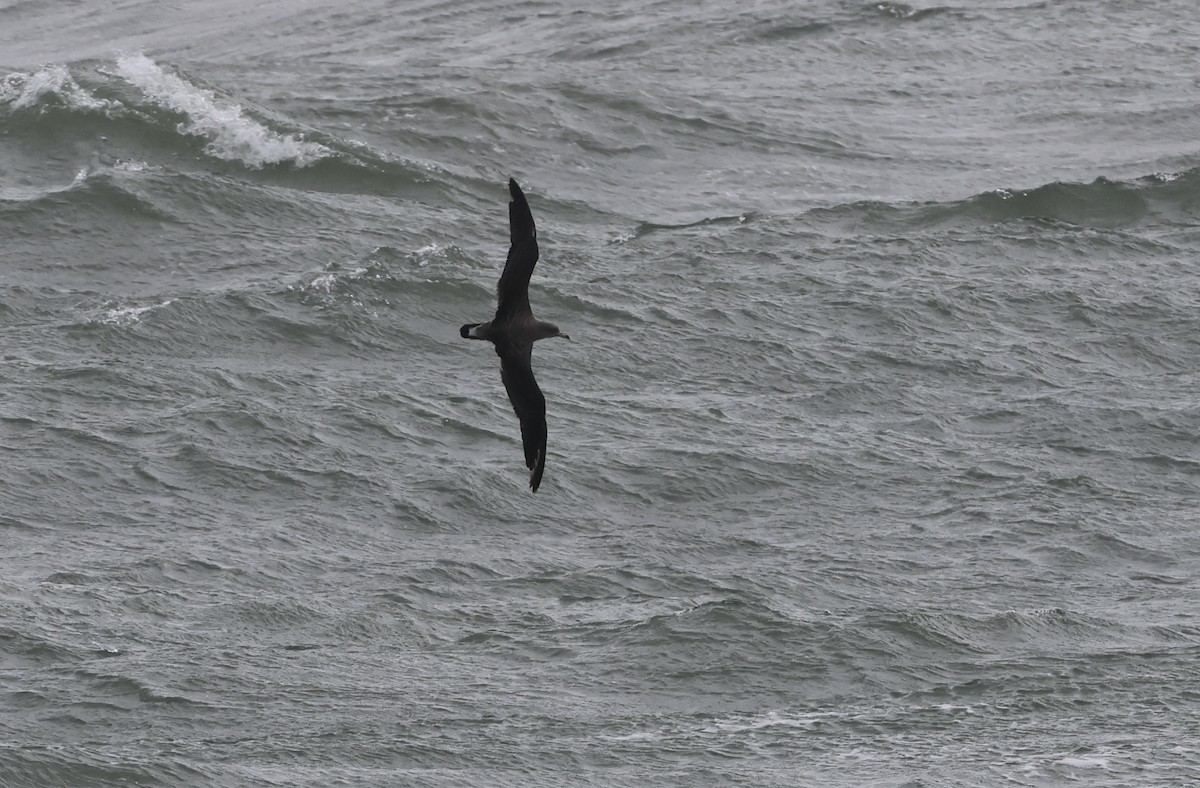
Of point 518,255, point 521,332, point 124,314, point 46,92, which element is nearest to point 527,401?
point 521,332

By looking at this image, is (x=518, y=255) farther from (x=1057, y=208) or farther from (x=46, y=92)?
(x=46, y=92)

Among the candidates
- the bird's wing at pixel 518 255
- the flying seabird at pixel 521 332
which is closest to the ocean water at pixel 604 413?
the flying seabird at pixel 521 332

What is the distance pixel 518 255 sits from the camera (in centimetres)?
1017

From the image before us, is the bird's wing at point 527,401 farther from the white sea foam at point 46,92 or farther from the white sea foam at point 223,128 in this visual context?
the white sea foam at point 46,92

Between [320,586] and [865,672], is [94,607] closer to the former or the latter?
[320,586]

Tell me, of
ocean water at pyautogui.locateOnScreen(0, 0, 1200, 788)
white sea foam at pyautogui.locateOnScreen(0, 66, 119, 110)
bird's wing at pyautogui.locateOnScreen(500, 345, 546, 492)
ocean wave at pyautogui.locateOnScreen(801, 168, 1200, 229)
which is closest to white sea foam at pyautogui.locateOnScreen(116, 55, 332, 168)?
ocean water at pyautogui.locateOnScreen(0, 0, 1200, 788)

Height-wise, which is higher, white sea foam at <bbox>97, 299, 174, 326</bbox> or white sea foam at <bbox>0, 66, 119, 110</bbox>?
white sea foam at <bbox>0, 66, 119, 110</bbox>

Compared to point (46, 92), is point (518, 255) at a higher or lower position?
higher

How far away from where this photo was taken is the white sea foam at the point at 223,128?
21781 millimetres

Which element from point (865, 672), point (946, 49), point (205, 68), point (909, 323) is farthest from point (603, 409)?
point (946, 49)

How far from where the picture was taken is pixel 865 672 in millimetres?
13148

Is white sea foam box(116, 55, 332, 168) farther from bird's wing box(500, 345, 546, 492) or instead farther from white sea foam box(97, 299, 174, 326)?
bird's wing box(500, 345, 546, 492)

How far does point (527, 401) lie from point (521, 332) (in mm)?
400

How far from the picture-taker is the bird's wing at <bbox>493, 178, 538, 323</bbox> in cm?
1008
